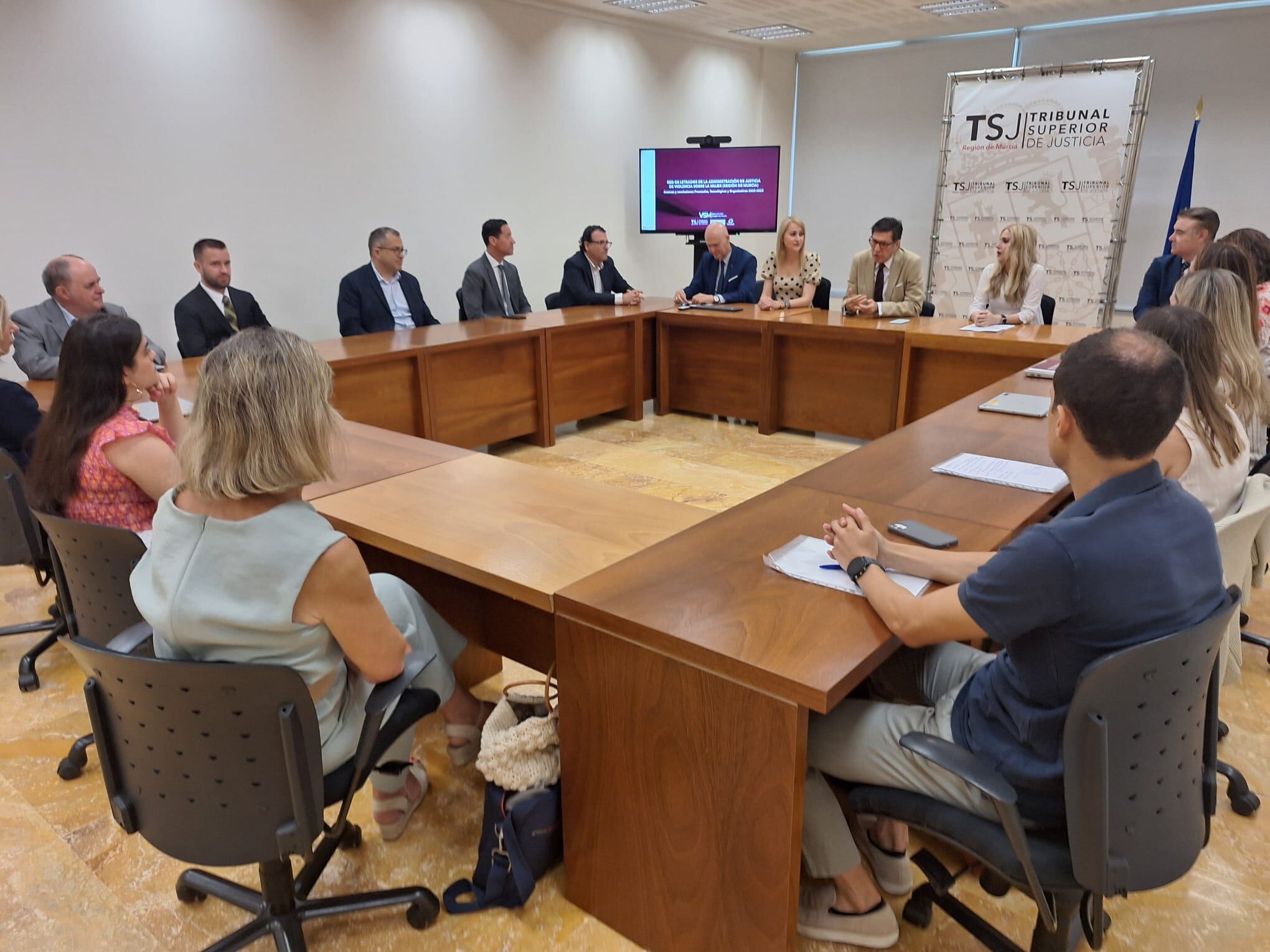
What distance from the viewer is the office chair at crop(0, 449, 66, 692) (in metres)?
2.32

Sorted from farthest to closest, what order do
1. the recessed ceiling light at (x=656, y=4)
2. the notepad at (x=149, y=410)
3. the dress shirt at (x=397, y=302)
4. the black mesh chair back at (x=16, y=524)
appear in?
the recessed ceiling light at (x=656, y=4) → the dress shirt at (x=397, y=302) → the notepad at (x=149, y=410) → the black mesh chair back at (x=16, y=524)

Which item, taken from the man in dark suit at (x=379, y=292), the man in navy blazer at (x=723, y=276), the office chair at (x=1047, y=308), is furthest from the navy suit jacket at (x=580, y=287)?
the office chair at (x=1047, y=308)

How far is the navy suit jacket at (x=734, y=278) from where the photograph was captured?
18.9 feet

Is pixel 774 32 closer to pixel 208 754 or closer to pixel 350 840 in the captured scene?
pixel 350 840

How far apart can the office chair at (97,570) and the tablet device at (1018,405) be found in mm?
2538

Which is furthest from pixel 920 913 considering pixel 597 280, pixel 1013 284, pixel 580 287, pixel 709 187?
pixel 709 187

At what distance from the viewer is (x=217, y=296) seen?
15.2 ft

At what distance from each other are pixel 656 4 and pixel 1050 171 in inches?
141

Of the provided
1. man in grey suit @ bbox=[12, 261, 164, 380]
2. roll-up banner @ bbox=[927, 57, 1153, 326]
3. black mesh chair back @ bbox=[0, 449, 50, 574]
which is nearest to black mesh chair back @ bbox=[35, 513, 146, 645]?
black mesh chair back @ bbox=[0, 449, 50, 574]

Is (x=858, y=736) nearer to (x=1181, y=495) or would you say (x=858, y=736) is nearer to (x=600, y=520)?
(x=1181, y=495)

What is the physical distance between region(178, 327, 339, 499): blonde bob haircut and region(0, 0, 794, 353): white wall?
4145 mm

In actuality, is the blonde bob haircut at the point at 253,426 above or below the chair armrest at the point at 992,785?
above

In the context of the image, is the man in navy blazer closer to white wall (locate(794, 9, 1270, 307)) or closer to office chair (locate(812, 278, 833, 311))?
office chair (locate(812, 278, 833, 311))

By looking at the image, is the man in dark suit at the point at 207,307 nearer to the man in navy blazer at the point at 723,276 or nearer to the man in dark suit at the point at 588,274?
the man in dark suit at the point at 588,274
